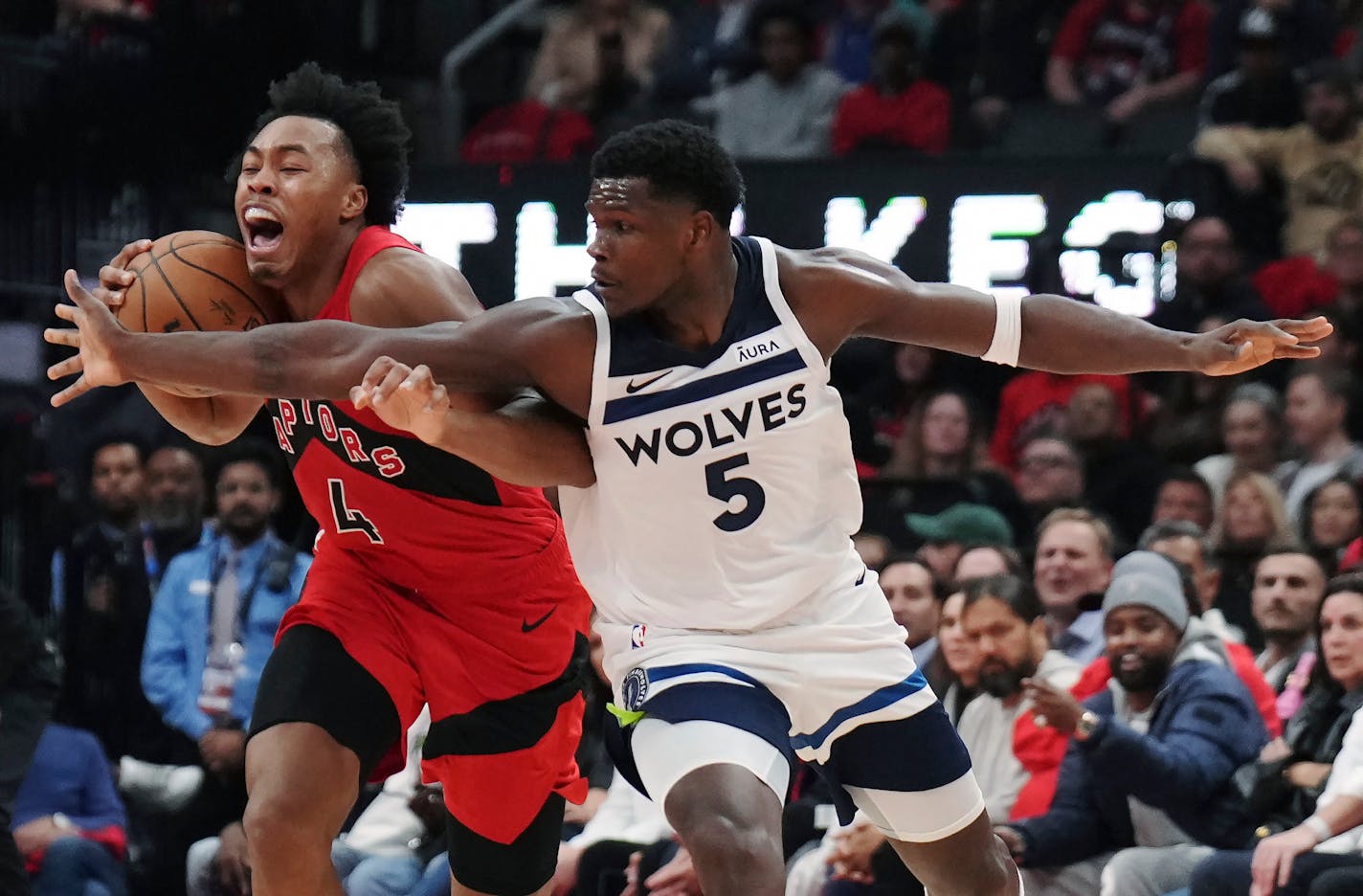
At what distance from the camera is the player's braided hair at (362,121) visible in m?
5.29

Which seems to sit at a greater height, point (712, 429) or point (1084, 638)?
point (712, 429)

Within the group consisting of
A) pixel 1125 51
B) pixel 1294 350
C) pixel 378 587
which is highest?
pixel 1125 51

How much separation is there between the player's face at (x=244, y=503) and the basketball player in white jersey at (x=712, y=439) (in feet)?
13.0

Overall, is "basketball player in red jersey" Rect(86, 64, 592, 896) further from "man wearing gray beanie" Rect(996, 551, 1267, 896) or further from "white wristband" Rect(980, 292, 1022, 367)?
"man wearing gray beanie" Rect(996, 551, 1267, 896)

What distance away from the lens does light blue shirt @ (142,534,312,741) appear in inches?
334

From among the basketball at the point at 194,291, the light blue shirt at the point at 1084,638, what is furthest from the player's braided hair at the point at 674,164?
the light blue shirt at the point at 1084,638

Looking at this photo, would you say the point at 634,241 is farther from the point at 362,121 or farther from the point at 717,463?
the point at 362,121

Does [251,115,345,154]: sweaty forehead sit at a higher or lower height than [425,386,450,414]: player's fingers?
higher

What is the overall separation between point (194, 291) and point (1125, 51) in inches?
276

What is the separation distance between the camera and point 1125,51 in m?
10.9

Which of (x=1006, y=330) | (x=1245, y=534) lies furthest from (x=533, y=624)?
(x=1245, y=534)

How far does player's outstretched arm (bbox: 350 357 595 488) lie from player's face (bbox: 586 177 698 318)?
30cm

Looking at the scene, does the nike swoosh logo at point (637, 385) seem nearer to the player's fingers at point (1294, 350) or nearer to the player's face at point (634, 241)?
the player's face at point (634, 241)

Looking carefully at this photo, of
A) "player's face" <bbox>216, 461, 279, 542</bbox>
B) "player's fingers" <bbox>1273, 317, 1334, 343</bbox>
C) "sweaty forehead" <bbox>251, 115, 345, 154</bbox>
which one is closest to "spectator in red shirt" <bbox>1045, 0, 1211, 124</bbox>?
"player's face" <bbox>216, 461, 279, 542</bbox>
